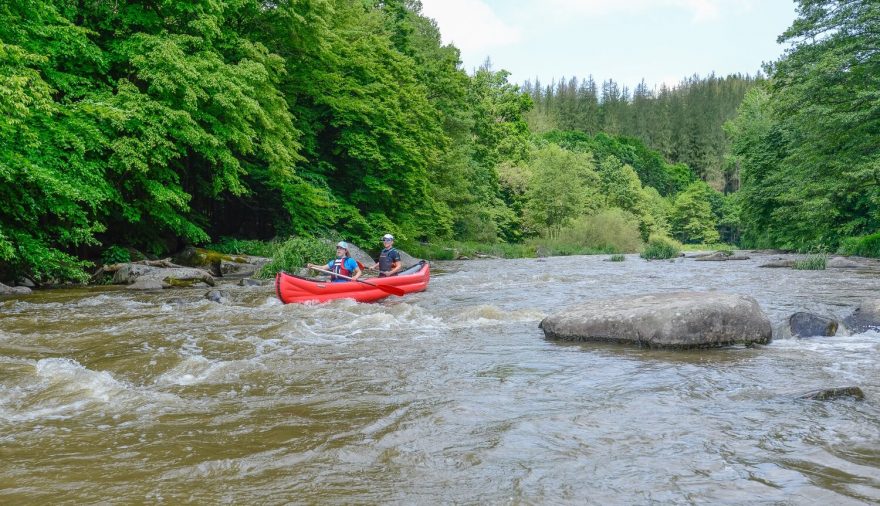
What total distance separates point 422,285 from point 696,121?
10100cm

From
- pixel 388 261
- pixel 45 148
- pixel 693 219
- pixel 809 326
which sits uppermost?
pixel 45 148

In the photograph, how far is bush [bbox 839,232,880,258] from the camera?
23.0m

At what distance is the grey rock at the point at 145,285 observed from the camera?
1341 cm

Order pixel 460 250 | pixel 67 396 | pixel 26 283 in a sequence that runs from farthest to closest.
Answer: pixel 460 250
pixel 26 283
pixel 67 396

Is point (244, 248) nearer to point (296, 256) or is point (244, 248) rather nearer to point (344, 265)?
point (296, 256)

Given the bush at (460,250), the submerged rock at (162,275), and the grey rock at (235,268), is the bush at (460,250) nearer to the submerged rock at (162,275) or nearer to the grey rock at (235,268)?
the grey rock at (235,268)

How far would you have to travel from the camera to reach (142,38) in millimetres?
14578

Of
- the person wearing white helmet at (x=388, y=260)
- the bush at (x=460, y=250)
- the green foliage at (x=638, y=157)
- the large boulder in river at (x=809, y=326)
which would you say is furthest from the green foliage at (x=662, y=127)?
the large boulder in river at (x=809, y=326)

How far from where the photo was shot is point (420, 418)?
4270mm

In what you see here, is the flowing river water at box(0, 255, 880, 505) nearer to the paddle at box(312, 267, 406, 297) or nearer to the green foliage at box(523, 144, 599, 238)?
the paddle at box(312, 267, 406, 297)

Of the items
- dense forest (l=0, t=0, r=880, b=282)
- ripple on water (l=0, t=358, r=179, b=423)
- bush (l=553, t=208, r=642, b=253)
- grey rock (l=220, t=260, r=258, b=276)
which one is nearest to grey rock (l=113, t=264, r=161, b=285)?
dense forest (l=0, t=0, r=880, b=282)

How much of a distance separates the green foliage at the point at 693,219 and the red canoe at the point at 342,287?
69660 mm

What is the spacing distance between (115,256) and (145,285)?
9.68 feet

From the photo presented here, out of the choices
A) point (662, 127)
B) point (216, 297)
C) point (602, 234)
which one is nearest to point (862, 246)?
point (602, 234)
